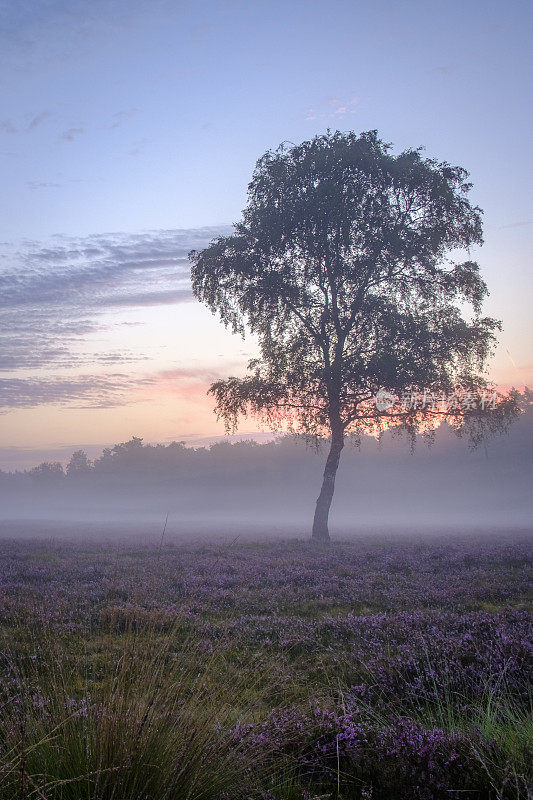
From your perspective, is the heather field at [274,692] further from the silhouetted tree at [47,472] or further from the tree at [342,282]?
the silhouetted tree at [47,472]

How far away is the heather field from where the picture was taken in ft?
8.05

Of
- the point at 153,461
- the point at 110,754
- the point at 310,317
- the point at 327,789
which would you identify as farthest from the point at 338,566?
the point at 153,461

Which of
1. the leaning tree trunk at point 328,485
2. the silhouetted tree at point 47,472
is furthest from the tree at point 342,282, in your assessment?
the silhouetted tree at point 47,472

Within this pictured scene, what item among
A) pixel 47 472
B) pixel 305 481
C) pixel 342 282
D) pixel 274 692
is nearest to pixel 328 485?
pixel 342 282

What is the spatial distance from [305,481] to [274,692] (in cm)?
10249

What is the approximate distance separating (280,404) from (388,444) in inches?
3418

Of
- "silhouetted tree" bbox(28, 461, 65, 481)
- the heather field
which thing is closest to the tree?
the heather field

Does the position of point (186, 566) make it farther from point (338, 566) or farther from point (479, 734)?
point (479, 734)

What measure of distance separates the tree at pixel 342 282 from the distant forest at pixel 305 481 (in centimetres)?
3700

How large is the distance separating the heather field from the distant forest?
5232 cm

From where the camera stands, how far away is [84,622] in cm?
730

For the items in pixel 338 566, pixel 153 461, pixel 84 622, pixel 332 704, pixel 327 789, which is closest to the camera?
pixel 327 789

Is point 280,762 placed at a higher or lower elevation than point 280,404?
lower

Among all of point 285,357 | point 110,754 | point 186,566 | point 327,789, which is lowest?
point 186,566
